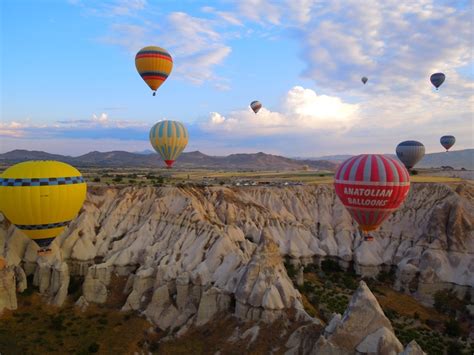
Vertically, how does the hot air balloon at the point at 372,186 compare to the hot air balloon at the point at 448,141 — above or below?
below

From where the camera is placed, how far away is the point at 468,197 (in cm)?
4956

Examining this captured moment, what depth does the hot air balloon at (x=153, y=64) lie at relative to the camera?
50750 millimetres

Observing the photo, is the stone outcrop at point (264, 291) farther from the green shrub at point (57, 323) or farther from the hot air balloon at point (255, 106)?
the hot air balloon at point (255, 106)

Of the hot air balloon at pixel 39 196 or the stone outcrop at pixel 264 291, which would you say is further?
the hot air balloon at pixel 39 196

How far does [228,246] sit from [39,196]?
649 inches

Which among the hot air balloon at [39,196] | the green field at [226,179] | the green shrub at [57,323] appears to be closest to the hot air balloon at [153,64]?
the green field at [226,179]

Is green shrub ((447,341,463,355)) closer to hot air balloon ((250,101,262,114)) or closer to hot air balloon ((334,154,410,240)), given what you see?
hot air balloon ((334,154,410,240))

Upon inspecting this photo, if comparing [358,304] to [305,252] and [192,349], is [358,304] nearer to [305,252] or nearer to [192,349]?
[192,349]

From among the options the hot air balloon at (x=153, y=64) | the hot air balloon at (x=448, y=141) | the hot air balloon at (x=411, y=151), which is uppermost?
the hot air balloon at (x=153, y=64)

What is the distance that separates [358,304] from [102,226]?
95.7ft

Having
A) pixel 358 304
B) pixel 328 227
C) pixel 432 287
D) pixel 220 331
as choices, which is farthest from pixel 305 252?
pixel 358 304

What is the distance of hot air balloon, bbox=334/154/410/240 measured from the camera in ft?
104

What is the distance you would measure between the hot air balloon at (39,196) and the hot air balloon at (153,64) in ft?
73.2

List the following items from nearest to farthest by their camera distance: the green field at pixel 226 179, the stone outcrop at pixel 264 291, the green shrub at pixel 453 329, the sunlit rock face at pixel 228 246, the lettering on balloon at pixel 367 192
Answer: the stone outcrop at pixel 264 291 → the sunlit rock face at pixel 228 246 → the lettering on balloon at pixel 367 192 → the green shrub at pixel 453 329 → the green field at pixel 226 179
